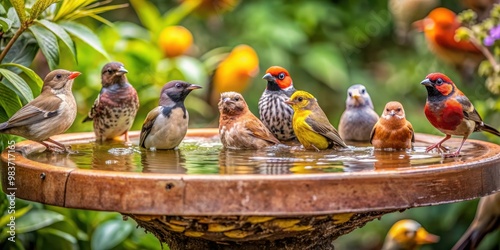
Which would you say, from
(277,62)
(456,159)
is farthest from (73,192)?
(277,62)

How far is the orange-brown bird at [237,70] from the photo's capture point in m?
5.50

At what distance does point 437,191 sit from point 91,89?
296 cm

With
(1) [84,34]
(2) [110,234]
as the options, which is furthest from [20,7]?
(2) [110,234]

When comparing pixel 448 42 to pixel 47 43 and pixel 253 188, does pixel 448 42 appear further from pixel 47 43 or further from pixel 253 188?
pixel 253 188

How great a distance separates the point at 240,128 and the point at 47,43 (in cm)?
89

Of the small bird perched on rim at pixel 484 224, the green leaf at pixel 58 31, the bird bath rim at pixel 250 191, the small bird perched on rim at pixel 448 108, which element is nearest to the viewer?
the bird bath rim at pixel 250 191

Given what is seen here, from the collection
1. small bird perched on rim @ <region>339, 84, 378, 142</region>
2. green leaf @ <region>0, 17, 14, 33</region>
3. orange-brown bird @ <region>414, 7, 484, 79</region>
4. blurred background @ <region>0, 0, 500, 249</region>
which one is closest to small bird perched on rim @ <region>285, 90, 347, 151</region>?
small bird perched on rim @ <region>339, 84, 378, 142</region>

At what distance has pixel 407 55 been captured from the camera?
23.7ft

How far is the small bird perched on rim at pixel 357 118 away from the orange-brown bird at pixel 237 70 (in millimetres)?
1925

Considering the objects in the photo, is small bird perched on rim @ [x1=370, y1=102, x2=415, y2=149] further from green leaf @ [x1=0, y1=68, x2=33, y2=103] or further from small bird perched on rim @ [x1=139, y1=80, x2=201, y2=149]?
green leaf @ [x1=0, y1=68, x2=33, y2=103]

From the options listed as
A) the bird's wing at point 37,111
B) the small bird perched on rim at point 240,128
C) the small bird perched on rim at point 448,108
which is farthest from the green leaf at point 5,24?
the small bird perched on rim at point 448,108

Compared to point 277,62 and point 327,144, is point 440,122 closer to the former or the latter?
point 327,144

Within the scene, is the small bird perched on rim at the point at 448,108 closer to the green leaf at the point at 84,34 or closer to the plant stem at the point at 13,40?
the green leaf at the point at 84,34

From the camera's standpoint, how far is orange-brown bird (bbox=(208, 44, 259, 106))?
550 centimetres
